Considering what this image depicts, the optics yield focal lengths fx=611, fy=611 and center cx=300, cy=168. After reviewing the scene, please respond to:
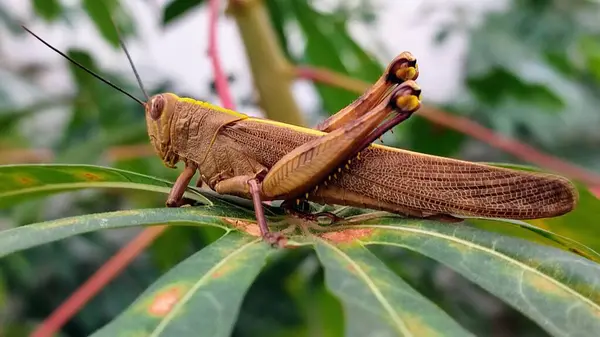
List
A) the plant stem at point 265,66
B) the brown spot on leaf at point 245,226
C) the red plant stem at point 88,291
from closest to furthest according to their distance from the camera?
the brown spot on leaf at point 245,226 → the red plant stem at point 88,291 → the plant stem at point 265,66

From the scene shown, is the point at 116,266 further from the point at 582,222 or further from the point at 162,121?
the point at 582,222

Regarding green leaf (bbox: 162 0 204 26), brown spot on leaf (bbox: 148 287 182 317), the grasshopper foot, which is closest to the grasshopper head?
the grasshopper foot

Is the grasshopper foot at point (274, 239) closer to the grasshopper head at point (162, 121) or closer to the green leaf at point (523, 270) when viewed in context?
the green leaf at point (523, 270)

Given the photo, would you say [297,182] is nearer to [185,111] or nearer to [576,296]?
[185,111]

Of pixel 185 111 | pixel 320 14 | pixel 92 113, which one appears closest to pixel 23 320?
pixel 92 113

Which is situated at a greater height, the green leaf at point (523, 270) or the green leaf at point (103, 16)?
the green leaf at point (103, 16)

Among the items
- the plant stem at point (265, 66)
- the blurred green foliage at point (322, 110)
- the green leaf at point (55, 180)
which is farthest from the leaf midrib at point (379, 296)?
the plant stem at point (265, 66)
